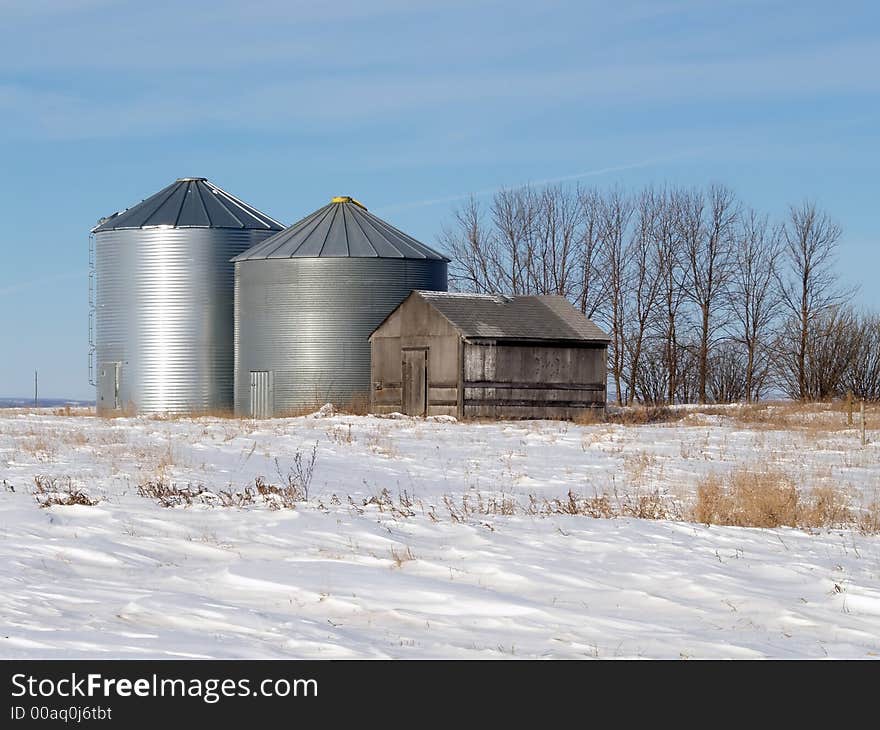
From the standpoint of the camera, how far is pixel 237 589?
841 cm

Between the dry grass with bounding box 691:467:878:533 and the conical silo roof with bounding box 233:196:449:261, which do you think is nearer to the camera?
the dry grass with bounding box 691:467:878:533

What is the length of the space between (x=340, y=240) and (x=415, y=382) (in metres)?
5.74

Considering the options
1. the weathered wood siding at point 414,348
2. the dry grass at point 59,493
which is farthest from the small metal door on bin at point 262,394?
the dry grass at point 59,493

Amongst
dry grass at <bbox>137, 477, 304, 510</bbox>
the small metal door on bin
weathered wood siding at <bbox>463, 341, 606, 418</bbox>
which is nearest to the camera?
dry grass at <bbox>137, 477, 304, 510</bbox>

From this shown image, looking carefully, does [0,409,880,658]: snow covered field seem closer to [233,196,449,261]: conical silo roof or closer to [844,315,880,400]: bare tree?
[233,196,449,261]: conical silo roof

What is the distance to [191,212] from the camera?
4234 cm

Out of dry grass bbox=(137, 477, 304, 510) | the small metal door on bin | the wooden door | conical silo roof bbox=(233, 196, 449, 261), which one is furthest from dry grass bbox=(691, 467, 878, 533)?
conical silo roof bbox=(233, 196, 449, 261)

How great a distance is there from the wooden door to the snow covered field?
65.2 ft

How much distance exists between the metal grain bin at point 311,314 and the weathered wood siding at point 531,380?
418 centimetres

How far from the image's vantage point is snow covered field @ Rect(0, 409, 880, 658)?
272 inches

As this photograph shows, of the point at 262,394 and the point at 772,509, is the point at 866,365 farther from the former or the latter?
the point at 772,509

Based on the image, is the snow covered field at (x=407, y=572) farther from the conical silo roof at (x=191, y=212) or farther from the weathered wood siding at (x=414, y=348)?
Result: the conical silo roof at (x=191, y=212)

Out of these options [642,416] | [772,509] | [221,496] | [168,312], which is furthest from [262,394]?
[772,509]
